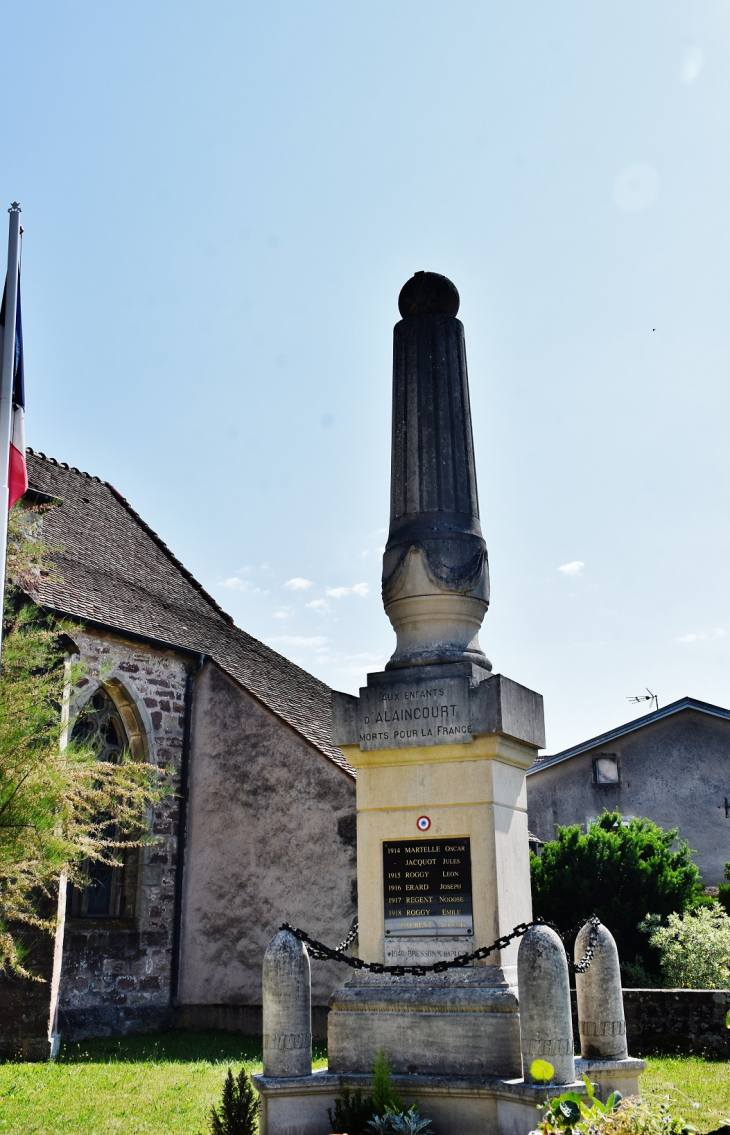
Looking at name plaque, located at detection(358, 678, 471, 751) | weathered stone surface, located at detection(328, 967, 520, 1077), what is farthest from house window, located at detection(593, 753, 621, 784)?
weathered stone surface, located at detection(328, 967, 520, 1077)

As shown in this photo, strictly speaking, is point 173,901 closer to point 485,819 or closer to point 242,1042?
point 242,1042

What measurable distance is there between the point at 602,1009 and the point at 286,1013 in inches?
78.3

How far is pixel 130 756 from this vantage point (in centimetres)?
1555

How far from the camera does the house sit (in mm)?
20969

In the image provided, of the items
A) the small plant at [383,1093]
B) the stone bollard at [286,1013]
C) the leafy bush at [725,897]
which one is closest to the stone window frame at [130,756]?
the stone bollard at [286,1013]

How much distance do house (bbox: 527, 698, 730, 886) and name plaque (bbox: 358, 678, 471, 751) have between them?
1611 centimetres

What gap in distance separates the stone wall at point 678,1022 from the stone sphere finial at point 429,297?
6721 mm

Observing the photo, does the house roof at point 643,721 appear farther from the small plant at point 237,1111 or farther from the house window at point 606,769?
the small plant at point 237,1111

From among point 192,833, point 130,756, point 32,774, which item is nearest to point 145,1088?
point 32,774

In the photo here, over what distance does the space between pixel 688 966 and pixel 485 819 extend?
7.18m

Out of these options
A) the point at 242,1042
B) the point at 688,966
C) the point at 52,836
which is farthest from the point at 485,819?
the point at 242,1042

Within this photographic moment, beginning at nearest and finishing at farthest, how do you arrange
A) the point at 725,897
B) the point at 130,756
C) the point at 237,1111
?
the point at 237,1111, the point at 130,756, the point at 725,897

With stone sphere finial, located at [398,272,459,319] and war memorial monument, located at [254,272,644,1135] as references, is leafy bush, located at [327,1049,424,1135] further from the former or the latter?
stone sphere finial, located at [398,272,459,319]

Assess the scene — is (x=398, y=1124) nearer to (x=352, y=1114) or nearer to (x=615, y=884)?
(x=352, y=1114)
